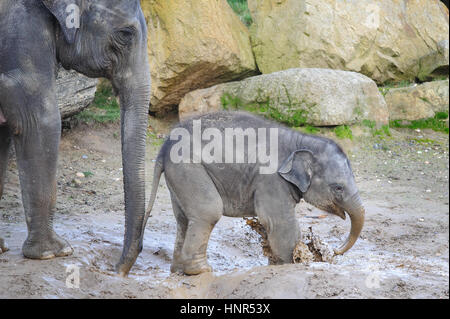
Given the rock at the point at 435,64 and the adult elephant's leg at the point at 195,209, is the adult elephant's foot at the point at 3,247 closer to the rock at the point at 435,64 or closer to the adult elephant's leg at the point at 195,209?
the adult elephant's leg at the point at 195,209

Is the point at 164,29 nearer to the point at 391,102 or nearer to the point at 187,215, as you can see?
the point at 391,102

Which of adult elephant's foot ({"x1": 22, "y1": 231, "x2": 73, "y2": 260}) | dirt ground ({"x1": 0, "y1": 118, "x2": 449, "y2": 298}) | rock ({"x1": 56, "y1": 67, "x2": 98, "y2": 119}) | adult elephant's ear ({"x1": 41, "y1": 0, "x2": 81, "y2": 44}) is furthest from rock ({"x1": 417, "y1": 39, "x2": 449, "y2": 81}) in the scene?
adult elephant's foot ({"x1": 22, "y1": 231, "x2": 73, "y2": 260})

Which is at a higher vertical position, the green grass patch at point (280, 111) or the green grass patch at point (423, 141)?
the green grass patch at point (280, 111)

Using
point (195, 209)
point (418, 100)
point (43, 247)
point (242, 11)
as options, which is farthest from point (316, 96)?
point (43, 247)

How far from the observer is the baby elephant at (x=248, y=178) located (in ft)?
15.4

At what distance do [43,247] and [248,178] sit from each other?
1.54m

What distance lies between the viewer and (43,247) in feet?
14.6

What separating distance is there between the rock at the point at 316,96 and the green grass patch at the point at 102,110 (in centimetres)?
174

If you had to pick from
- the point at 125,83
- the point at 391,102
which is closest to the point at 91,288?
the point at 125,83

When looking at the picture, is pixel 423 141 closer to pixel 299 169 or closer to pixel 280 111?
pixel 280 111

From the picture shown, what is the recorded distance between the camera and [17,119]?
13.8 ft

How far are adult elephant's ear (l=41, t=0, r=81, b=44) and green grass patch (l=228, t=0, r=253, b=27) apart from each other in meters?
7.25

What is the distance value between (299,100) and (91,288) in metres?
5.14

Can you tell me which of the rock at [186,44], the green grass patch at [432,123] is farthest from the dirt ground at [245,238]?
the rock at [186,44]
